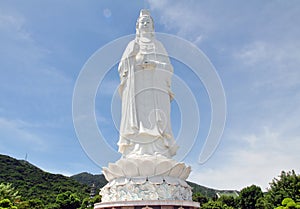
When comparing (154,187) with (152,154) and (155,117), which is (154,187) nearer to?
(152,154)

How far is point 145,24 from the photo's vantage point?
1434 cm

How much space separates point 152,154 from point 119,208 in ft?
7.85

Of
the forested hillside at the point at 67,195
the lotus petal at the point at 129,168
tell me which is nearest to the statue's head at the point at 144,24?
the lotus petal at the point at 129,168

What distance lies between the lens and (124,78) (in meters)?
13.6

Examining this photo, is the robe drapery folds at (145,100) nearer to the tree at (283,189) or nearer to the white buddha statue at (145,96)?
the white buddha statue at (145,96)

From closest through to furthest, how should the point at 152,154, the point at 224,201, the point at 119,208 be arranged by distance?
the point at 119,208 → the point at 152,154 → the point at 224,201

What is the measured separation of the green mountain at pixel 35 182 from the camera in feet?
113

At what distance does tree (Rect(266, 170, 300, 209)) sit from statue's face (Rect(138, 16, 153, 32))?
42.1 feet

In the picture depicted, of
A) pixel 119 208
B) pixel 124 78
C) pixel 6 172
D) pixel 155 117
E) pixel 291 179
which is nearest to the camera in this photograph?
pixel 119 208

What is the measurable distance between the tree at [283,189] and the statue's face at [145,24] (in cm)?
1282

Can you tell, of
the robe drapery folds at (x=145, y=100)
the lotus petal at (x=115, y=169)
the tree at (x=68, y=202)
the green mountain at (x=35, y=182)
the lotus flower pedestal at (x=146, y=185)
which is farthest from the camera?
the green mountain at (x=35, y=182)

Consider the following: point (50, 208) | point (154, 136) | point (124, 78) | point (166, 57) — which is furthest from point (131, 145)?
point (50, 208)

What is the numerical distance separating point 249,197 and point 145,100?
1679 centimetres

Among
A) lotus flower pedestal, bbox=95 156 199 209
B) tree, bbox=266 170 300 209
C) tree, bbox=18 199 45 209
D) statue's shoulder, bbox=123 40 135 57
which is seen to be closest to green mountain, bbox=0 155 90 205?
tree, bbox=18 199 45 209
